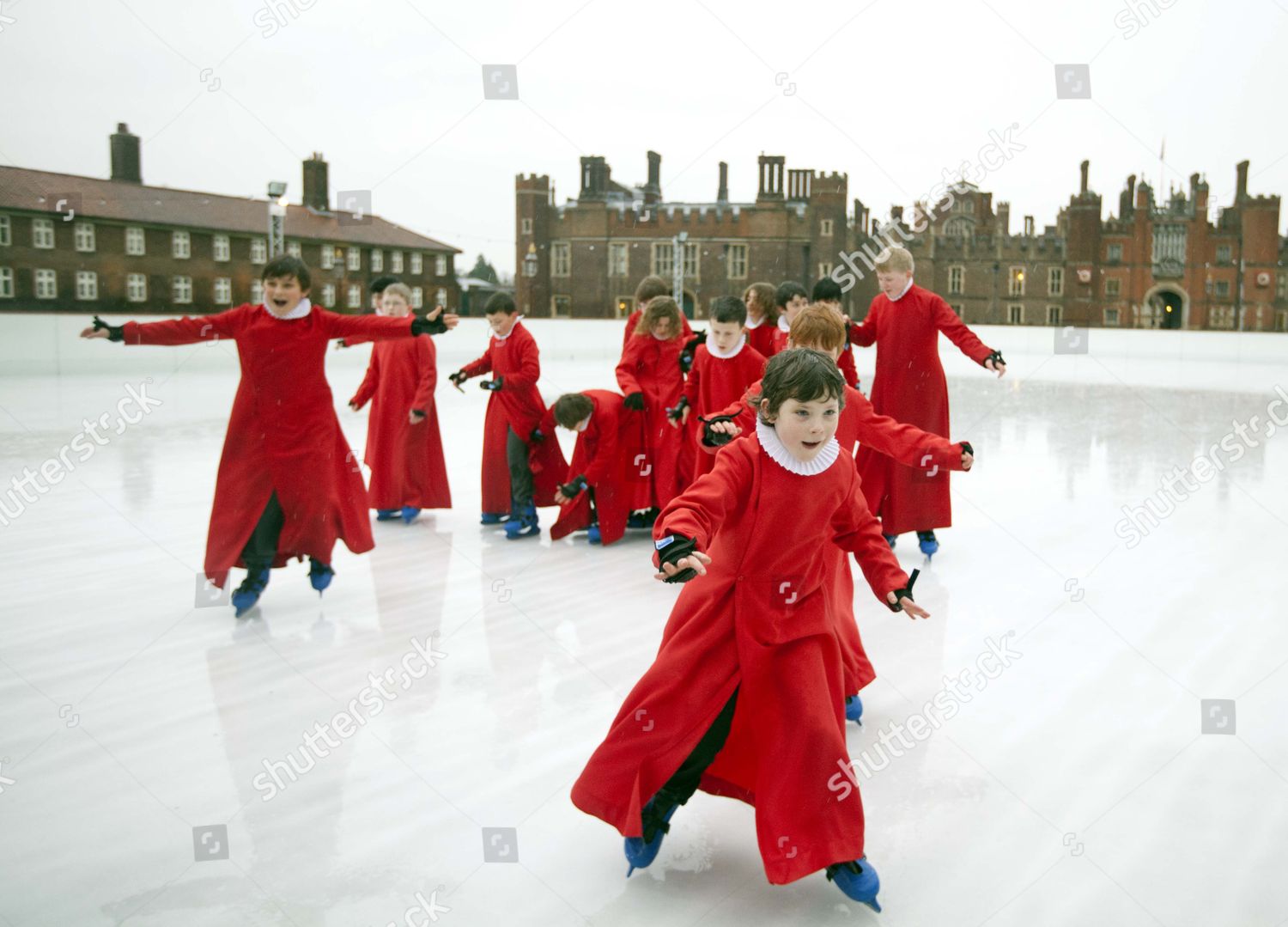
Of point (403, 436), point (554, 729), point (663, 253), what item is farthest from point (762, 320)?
point (663, 253)

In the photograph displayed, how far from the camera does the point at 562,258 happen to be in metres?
44.4

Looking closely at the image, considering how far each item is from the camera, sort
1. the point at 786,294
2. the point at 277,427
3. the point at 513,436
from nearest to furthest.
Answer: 1. the point at 277,427
2. the point at 786,294
3. the point at 513,436

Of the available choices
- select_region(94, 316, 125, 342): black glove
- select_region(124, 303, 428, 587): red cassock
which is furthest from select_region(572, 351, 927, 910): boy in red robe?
select_region(94, 316, 125, 342): black glove

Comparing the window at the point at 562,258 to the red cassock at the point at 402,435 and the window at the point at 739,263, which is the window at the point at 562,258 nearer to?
the window at the point at 739,263

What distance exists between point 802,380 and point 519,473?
425 cm

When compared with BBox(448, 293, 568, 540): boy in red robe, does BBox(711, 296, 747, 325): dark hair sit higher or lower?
higher

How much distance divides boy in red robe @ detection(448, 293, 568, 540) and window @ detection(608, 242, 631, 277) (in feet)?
124

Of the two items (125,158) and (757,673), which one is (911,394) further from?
(125,158)

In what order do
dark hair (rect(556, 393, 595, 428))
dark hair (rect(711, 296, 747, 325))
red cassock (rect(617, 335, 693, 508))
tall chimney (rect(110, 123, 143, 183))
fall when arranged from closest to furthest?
dark hair (rect(711, 296, 747, 325)) → dark hair (rect(556, 393, 595, 428)) → red cassock (rect(617, 335, 693, 508)) → tall chimney (rect(110, 123, 143, 183))

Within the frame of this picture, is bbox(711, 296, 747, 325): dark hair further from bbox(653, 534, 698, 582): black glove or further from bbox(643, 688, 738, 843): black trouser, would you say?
bbox(653, 534, 698, 582): black glove

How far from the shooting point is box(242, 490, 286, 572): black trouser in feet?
15.3

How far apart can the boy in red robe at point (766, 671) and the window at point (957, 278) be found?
47.4 meters

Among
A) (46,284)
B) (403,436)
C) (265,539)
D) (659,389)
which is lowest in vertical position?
(265,539)

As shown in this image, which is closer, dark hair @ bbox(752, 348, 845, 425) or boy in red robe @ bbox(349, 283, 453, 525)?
dark hair @ bbox(752, 348, 845, 425)
